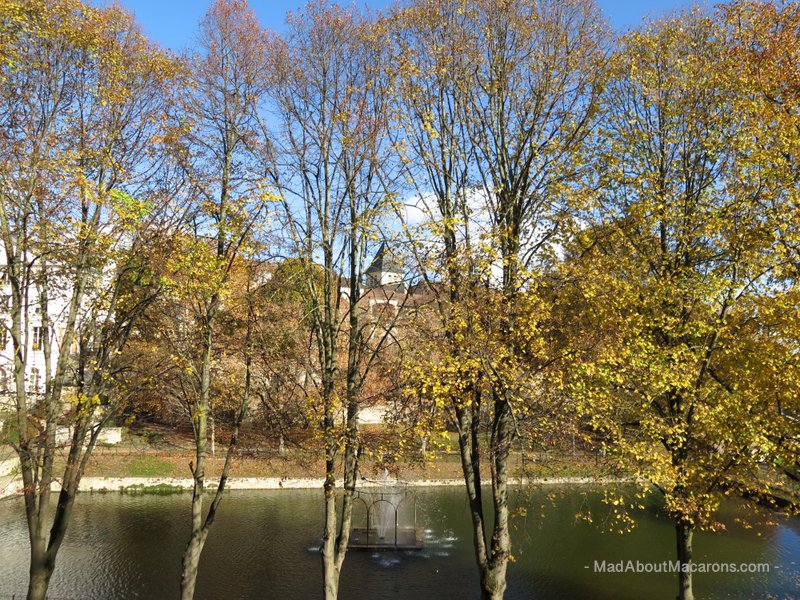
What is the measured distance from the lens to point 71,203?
38.8 feet

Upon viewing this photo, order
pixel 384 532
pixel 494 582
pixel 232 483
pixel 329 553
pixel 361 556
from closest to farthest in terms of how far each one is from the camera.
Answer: pixel 494 582
pixel 329 553
pixel 361 556
pixel 384 532
pixel 232 483

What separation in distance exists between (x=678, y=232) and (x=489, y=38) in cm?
605

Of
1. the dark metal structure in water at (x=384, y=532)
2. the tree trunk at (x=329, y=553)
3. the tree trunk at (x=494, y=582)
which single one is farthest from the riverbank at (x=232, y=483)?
the tree trunk at (x=494, y=582)

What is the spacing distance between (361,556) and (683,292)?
15471 millimetres

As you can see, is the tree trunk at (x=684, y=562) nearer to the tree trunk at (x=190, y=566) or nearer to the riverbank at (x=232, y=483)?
the tree trunk at (x=190, y=566)

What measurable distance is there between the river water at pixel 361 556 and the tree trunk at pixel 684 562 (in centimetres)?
304

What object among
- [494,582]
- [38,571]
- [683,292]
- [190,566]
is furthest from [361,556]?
[683,292]

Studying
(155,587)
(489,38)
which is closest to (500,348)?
(489,38)

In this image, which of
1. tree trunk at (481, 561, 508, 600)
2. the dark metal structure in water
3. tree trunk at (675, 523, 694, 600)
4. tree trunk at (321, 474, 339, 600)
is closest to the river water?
the dark metal structure in water

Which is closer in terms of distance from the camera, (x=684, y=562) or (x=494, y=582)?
(x=494, y=582)

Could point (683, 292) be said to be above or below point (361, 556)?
above

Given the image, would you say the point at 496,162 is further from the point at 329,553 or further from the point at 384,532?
the point at 384,532

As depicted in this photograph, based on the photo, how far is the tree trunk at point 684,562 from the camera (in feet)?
43.0

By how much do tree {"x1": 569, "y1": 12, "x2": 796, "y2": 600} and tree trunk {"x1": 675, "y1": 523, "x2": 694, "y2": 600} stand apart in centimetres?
3
